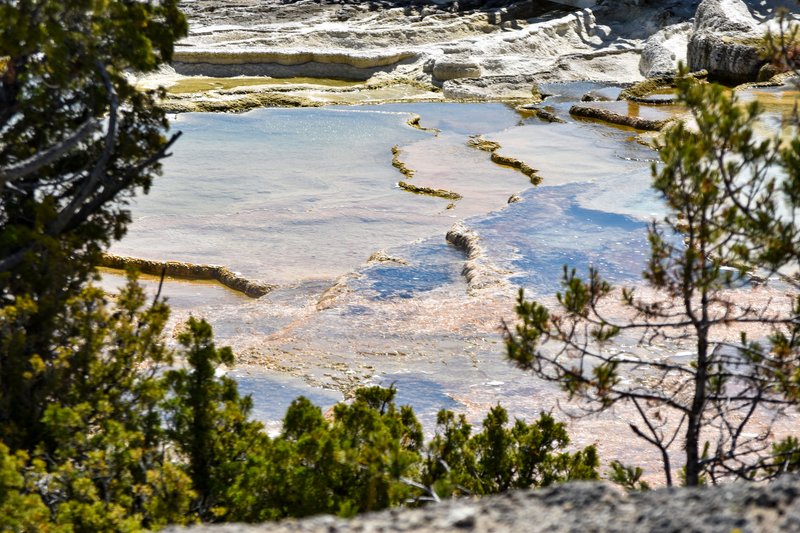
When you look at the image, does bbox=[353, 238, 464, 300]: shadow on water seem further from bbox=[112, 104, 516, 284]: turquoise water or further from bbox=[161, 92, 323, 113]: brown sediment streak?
bbox=[161, 92, 323, 113]: brown sediment streak

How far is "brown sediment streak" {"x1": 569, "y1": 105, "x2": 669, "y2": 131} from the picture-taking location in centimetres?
1780

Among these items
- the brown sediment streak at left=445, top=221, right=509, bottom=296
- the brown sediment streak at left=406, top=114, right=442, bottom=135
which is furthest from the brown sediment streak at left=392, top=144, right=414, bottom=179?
the brown sediment streak at left=445, top=221, right=509, bottom=296

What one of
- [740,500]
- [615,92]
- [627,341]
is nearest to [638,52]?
[615,92]

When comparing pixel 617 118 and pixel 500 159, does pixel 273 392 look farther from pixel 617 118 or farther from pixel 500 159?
pixel 617 118

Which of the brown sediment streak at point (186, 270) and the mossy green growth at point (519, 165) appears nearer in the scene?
the brown sediment streak at point (186, 270)

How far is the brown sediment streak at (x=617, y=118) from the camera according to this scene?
58.4 ft

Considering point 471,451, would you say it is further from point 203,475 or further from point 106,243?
point 106,243

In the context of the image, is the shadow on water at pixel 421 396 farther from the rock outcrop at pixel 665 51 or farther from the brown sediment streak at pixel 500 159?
the rock outcrop at pixel 665 51

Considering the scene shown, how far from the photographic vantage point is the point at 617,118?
18.7m

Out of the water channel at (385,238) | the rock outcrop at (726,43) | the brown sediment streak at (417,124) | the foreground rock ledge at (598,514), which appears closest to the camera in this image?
the foreground rock ledge at (598,514)

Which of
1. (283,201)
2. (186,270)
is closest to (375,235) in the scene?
(283,201)

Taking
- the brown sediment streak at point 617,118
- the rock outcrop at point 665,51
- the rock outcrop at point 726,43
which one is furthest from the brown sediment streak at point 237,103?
the rock outcrop at point 726,43

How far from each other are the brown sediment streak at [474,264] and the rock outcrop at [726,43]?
1212cm

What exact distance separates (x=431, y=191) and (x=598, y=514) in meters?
11.2
